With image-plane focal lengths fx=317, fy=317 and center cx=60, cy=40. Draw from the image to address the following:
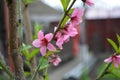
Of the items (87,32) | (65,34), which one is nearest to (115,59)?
(65,34)

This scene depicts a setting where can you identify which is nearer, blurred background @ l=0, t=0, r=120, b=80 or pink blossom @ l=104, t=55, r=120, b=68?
pink blossom @ l=104, t=55, r=120, b=68

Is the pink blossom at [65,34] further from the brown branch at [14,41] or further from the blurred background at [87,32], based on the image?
the blurred background at [87,32]

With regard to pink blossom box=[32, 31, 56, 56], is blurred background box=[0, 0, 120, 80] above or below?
A: below

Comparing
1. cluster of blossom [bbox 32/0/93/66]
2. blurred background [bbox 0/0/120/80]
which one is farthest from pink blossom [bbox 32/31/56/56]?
blurred background [bbox 0/0/120/80]

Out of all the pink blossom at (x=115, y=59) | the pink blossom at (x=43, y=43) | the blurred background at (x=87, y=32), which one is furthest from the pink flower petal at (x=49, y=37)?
the blurred background at (x=87, y=32)

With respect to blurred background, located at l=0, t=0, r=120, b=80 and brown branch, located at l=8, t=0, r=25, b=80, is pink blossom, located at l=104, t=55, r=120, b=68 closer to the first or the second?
brown branch, located at l=8, t=0, r=25, b=80

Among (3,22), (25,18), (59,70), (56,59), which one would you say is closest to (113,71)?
(56,59)

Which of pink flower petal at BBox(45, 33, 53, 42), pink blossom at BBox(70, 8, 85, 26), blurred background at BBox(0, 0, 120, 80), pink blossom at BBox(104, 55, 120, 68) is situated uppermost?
pink blossom at BBox(70, 8, 85, 26)
